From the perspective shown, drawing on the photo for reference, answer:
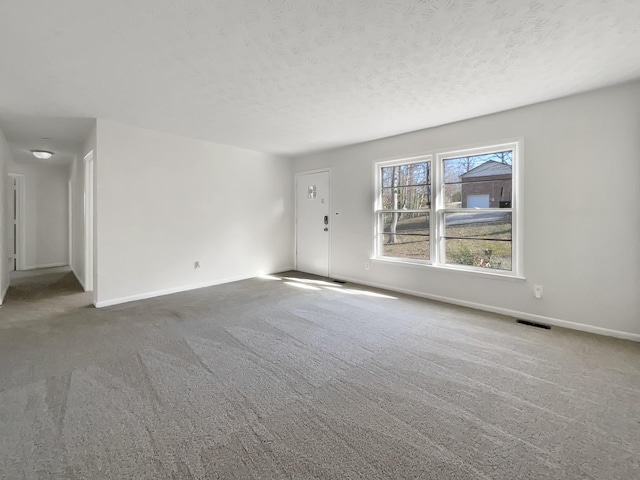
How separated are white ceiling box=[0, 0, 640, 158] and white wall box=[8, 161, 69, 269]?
383 centimetres

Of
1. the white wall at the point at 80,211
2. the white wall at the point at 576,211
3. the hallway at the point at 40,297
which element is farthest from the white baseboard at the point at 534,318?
the white wall at the point at 80,211

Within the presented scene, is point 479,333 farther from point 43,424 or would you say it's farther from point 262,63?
point 43,424

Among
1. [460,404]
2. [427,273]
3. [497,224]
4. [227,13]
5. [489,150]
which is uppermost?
[227,13]

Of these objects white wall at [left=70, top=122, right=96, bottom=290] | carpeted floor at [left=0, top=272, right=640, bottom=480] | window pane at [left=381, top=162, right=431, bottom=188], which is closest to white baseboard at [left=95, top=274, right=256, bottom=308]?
carpeted floor at [left=0, top=272, right=640, bottom=480]

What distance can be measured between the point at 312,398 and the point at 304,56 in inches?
96.4

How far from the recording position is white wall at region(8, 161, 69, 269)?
655 centimetres

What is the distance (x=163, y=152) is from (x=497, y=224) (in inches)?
182

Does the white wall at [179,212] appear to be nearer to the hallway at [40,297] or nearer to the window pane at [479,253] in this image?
the hallway at [40,297]

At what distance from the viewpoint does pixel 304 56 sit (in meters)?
2.27

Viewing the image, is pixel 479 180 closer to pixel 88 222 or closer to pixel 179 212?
pixel 179 212

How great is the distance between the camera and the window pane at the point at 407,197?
4.37 meters

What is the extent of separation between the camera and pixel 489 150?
12.1 feet

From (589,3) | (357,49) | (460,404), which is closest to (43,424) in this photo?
(460,404)

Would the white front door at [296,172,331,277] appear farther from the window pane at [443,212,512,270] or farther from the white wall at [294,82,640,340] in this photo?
the white wall at [294,82,640,340]
